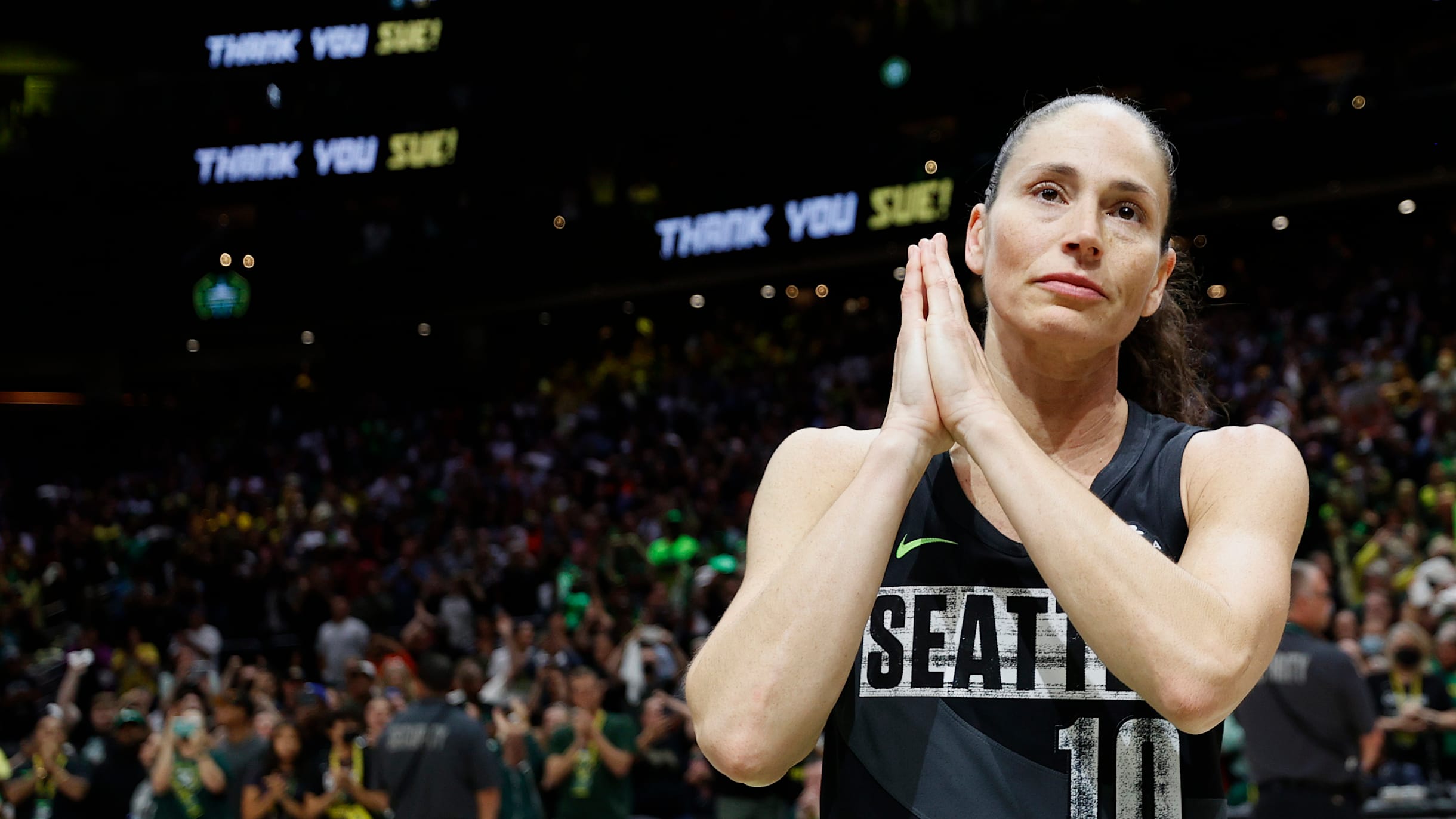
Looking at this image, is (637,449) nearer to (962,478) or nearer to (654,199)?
(654,199)

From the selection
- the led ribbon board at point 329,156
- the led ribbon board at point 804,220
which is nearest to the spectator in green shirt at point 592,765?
the led ribbon board at point 804,220

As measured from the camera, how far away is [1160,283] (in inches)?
74.7

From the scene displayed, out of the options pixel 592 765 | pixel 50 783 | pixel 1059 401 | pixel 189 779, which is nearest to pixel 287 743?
pixel 189 779

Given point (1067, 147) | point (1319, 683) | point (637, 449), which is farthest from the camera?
point (637, 449)

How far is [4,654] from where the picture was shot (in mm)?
14945

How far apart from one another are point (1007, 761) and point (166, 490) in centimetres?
2222

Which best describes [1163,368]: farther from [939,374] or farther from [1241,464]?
[939,374]

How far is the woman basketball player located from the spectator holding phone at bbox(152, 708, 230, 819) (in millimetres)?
7926

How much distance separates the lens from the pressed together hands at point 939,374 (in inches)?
65.9

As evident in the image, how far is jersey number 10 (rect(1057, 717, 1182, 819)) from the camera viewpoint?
1.62 m

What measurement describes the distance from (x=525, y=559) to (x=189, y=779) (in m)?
5.70

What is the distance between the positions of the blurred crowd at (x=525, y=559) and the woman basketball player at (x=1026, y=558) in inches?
22.9

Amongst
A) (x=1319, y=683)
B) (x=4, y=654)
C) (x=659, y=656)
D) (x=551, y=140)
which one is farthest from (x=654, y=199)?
(x=1319, y=683)

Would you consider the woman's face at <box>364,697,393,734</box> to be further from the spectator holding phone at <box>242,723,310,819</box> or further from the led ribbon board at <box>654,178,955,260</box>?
the led ribbon board at <box>654,178,955,260</box>
